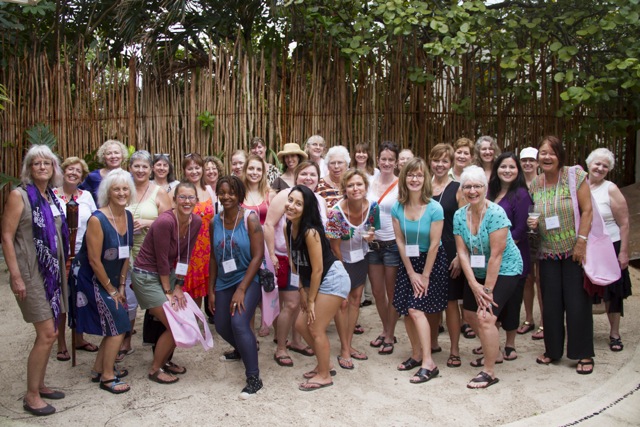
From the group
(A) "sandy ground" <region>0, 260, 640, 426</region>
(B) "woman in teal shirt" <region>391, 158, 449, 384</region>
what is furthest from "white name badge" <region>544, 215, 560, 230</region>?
(A) "sandy ground" <region>0, 260, 640, 426</region>

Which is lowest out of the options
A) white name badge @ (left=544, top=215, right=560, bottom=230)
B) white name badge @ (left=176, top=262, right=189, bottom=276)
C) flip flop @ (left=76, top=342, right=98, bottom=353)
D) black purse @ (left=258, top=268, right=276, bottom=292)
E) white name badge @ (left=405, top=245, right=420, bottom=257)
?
flip flop @ (left=76, top=342, right=98, bottom=353)

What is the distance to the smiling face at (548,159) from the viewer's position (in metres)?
4.37

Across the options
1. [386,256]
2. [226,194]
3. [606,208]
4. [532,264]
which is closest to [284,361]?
[386,256]

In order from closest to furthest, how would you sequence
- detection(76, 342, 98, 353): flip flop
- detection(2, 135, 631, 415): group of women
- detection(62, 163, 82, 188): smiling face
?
1. detection(2, 135, 631, 415): group of women
2. detection(62, 163, 82, 188): smiling face
3. detection(76, 342, 98, 353): flip flop

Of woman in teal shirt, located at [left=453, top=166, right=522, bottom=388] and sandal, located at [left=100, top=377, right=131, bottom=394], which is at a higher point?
woman in teal shirt, located at [left=453, top=166, right=522, bottom=388]

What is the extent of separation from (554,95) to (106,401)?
6172mm

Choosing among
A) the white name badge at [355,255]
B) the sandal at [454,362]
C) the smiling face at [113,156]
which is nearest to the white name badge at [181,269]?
the white name badge at [355,255]

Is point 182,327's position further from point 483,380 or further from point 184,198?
point 483,380

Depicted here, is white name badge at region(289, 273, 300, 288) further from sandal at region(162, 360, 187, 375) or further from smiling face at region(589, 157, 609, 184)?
smiling face at region(589, 157, 609, 184)

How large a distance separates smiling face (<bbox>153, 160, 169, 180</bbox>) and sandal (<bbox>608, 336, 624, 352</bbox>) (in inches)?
150

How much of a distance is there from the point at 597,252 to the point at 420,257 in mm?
1281

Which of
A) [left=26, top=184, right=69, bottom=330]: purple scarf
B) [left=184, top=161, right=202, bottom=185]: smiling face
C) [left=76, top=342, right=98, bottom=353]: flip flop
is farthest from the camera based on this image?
[left=184, top=161, right=202, bottom=185]: smiling face

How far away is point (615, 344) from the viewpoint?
475 centimetres

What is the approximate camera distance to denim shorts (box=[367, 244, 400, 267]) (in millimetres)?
4691
